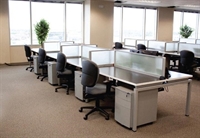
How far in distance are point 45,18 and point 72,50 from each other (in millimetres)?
4227

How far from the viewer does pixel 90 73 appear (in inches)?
136

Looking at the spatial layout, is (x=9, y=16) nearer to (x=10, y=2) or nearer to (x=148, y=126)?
(x=10, y=2)

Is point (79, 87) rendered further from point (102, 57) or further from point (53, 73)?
point (53, 73)

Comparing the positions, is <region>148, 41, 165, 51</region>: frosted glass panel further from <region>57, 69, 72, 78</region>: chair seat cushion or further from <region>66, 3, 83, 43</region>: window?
<region>57, 69, 72, 78</region>: chair seat cushion

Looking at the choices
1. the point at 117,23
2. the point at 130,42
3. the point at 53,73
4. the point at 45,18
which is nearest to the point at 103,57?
the point at 53,73

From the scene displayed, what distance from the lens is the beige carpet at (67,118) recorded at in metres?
3.16

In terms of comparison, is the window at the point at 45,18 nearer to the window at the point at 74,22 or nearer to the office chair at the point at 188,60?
the window at the point at 74,22

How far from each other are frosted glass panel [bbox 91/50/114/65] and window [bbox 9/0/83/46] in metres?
5.44

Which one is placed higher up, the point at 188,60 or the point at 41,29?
the point at 41,29

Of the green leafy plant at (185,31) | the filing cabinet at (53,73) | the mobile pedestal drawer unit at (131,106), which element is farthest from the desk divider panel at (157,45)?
the mobile pedestal drawer unit at (131,106)

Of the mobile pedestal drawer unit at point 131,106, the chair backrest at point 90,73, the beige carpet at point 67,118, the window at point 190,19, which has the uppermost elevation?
the window at point 190,19

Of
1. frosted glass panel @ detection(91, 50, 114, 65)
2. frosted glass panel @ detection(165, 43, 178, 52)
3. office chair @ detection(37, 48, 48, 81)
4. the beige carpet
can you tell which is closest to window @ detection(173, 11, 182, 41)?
frosted glass panel @ detection(165, 43, 178, 52)

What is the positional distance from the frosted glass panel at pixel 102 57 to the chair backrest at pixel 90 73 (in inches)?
38.8

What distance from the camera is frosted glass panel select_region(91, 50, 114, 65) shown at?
456 cm
